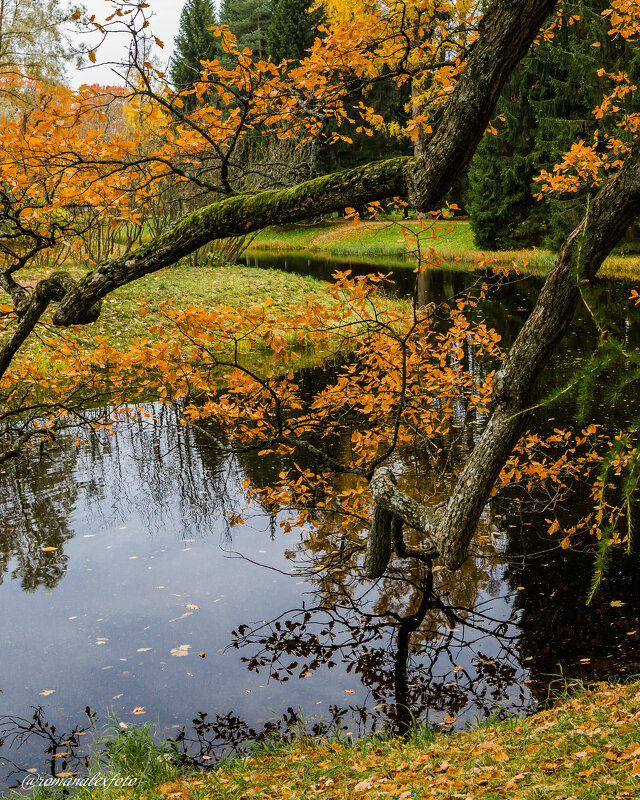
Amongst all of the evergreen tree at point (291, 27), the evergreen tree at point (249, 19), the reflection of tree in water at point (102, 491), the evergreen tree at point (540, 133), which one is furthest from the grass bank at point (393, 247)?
the evergreen tree at point (249, 19)

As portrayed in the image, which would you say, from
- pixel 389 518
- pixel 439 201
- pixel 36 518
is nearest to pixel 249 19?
pixel 36 518

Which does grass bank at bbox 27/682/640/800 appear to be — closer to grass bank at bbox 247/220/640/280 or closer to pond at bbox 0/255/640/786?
pond at bbox 0/255/640/786

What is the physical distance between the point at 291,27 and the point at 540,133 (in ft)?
68.0

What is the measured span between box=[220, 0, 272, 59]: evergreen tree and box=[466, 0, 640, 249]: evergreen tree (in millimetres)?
23052

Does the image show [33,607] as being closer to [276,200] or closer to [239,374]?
[239,374]

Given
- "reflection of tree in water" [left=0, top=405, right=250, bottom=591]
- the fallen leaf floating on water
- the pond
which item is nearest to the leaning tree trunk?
the pond

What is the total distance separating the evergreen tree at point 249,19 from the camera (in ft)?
151

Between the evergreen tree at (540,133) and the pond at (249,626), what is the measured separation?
18.1 metres

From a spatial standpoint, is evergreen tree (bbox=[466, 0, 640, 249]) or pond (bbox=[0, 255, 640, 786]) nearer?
pond (bbox=[0, 255, 640, 786])

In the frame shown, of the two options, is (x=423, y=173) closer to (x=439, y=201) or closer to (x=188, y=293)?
(x=439, y=201)

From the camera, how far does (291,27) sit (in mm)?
40688

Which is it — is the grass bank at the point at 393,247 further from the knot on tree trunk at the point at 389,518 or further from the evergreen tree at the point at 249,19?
the knot on tree trunk at the point at 389,518

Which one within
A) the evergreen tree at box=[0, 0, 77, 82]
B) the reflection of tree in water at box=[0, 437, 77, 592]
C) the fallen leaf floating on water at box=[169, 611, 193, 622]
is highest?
the evergreen tree at box=[0, 0, 77, 82]

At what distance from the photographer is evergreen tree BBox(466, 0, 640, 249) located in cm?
2339
